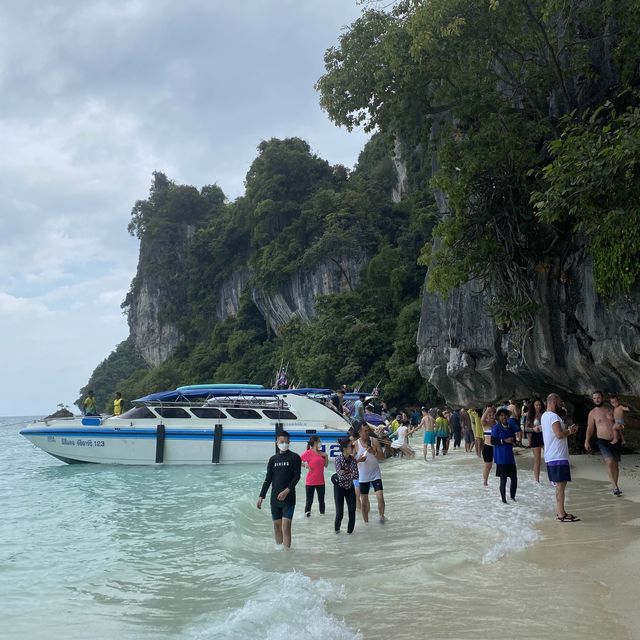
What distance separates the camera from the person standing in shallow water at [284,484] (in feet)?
25.3

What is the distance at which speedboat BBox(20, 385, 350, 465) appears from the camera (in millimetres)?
19484

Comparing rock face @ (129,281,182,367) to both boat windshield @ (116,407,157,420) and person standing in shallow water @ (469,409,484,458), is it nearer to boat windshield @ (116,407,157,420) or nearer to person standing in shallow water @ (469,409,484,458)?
boat windshield @ (116,407,157,420)

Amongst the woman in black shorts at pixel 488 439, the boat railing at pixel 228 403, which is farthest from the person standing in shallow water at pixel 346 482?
the boat railing at pixel 228 403

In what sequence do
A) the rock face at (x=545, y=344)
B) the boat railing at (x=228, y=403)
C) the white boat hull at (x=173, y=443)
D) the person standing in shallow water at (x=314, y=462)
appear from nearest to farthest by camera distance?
the person standing in shallow water at (x=314, y=462), the rock face at (x=545, y=344), the white boat hull at (x=173, y=443), the boat railing at (x=228, y=403)

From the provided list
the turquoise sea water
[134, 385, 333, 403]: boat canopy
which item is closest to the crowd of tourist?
the turquoise sea water

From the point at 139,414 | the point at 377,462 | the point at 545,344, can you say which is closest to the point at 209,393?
the point at 139,414

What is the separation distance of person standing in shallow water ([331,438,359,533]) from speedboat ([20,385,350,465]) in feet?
34.6

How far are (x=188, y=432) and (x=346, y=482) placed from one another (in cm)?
1204

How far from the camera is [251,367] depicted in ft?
177

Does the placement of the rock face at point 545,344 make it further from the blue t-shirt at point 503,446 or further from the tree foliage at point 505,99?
the blue t-shirt at point 503,446

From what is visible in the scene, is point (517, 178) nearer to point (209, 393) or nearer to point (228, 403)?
point (228, 403)

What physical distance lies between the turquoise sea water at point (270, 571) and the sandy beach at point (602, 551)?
0.40ft

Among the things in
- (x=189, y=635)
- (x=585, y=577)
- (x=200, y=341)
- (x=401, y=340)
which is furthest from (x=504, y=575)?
(x=200, y=341)

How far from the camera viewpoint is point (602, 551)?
6.24m
